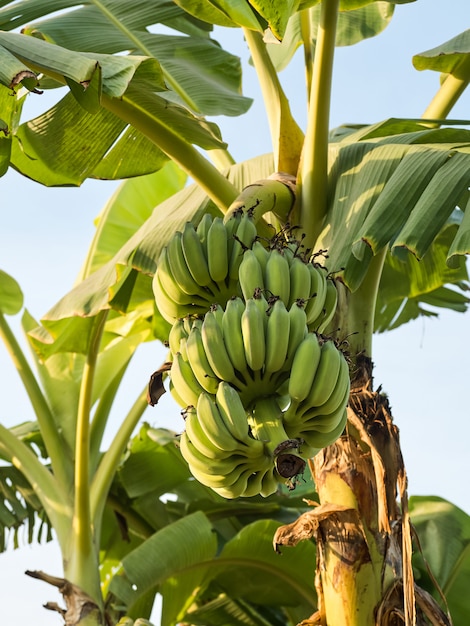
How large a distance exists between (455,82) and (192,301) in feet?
3.54

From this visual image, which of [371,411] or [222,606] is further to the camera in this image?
[222,606]

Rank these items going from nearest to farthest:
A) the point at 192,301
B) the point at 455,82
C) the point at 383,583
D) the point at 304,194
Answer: the point at 192,301 < the point at 383,583 < the point at 304,194 < the point at 455,82

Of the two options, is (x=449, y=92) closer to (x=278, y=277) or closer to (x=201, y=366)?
(x=278, y=277)

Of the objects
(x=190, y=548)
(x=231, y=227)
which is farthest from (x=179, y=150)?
(x=190, y=548)

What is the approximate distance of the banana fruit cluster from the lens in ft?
4.08

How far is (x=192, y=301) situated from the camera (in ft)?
4.99

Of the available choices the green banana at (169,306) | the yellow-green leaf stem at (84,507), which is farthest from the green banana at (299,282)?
the yellow-green leaf stem at (84,507)

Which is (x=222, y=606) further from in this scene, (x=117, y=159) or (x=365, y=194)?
(x=365, y=194)

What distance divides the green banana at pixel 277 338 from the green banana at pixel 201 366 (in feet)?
0.30

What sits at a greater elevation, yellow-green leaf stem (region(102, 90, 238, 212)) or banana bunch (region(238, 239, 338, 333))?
yellow-green leaf stem (region(102, 90, 238, 212))

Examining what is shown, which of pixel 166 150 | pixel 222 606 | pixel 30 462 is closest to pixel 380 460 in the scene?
pixel 166 150

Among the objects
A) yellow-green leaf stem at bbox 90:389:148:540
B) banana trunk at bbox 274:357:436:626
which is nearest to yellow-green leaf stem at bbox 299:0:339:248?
banana trunk at bbox 274:357:436:626

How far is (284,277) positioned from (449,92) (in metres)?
1.05

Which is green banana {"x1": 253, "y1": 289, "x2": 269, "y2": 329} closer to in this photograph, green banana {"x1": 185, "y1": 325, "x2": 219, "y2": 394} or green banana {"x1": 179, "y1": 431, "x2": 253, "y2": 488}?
green banana {"x1": 185, "y1": 325, "x2": 219, "y2": 394}
